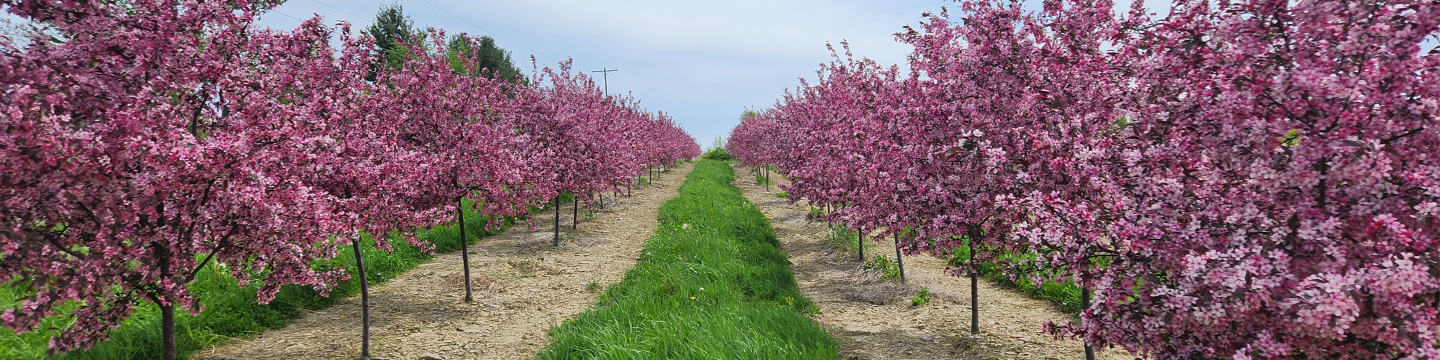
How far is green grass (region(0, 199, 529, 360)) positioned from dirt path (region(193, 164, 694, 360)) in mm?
196

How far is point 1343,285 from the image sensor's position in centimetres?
244

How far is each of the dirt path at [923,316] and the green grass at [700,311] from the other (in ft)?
1.95

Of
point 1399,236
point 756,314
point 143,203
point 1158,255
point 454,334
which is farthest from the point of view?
point 454,334

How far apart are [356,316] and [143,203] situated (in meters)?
4.38

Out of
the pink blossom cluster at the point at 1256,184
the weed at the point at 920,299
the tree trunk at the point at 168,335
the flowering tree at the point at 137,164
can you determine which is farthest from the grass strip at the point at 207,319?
the weed at the point at 920,299

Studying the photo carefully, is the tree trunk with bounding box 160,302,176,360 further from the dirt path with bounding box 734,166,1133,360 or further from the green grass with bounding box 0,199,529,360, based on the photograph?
the dirt path with bounding box 734,166,1133,360

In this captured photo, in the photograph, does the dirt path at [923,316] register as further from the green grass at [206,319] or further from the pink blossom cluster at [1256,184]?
the green grass at [206,319]

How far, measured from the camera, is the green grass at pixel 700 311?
223 inches

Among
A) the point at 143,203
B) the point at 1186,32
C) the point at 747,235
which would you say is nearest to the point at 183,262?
the point at 143,203

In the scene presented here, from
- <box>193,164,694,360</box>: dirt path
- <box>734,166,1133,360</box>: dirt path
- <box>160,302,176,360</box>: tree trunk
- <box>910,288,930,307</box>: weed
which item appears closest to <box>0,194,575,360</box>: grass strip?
<box>193,164,694,360</box>: dirt path


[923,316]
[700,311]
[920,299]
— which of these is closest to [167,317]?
[700,311]

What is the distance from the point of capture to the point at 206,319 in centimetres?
680

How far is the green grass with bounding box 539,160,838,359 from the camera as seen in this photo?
5.66 meters

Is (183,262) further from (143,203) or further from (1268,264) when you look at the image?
(1268,264)
